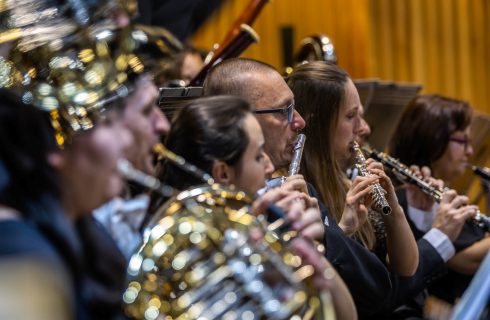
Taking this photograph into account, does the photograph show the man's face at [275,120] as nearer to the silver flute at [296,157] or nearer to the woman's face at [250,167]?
the silver flute at [296,157]

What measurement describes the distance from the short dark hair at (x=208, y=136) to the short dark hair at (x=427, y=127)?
58.9 inches

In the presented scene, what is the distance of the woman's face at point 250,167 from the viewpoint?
1810 millimetres

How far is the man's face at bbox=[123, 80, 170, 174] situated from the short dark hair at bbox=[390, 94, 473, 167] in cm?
186

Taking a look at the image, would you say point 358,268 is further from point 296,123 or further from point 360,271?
point 296,123

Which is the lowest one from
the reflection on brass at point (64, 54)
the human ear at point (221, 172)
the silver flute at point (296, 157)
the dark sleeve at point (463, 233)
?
the dark sleeve at point (463, 233)

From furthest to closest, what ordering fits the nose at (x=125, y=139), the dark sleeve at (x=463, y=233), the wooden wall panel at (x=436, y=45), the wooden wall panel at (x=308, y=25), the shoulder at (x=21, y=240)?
the wooden wall panel at (x=436, y=45) → the wooden wall panel at (x=308, y=25) → the dark sleeve at (x=463, y=233) → the nose at (x=125, y=139) → the shoulder at (x=21, y=240)

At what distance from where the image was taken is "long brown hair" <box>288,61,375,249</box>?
2.49 metres

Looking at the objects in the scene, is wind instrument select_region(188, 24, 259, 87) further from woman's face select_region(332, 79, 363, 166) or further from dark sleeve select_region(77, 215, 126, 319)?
dark sleeve select_region(77, 215, 126, 319)

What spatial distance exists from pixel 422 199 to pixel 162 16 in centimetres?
143

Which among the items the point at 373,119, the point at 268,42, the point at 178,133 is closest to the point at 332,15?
the point at 268,42

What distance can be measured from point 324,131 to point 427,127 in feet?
2.70

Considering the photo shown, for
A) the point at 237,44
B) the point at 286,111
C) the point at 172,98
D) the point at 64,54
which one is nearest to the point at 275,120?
the point at 286,111

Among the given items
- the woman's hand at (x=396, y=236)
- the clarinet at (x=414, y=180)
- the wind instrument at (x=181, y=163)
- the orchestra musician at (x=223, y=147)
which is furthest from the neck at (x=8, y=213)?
the clarinet at (x=414, y=180)

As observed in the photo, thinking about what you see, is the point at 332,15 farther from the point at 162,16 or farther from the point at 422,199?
the point at 422,199
